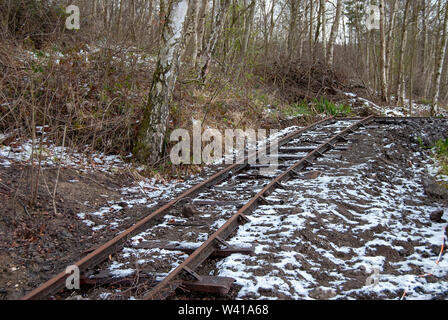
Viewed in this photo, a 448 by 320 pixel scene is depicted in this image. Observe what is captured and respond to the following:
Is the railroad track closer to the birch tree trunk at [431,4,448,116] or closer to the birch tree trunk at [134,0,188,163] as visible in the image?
the birch tree trunk at [134,0,188,163]

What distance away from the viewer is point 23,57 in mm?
8734

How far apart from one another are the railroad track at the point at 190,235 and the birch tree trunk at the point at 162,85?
66.8 inches

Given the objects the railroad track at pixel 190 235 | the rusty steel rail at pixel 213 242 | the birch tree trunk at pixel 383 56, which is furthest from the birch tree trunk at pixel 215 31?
the birch tree trunk at pixel 383 56

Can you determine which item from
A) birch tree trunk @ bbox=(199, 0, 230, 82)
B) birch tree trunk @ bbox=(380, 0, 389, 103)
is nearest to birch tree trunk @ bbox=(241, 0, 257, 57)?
birch tree trunk @ bbox=(199, 0, 230, 82)

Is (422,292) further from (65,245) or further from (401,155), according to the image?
(401,155)

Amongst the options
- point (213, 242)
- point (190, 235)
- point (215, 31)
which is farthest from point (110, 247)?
point (215, 31)

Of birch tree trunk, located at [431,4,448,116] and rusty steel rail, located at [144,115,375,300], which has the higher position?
birch tree trunk, located at [431,4,448,116]

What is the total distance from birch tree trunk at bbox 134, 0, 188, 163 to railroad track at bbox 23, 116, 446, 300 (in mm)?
1697

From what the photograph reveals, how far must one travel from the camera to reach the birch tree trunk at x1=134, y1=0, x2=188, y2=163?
7.85 m

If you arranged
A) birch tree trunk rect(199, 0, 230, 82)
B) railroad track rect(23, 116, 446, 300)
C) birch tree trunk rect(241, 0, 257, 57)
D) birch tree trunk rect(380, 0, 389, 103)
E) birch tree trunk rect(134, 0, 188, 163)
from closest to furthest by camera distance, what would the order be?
railroad track rect(23, 116, 446, 300)
birch tree trunk rect(134, 0, 188, 163)
birch tree trunk rect(199, 0, 230, 82)
birch tree trunk rect(241, 0, 257, 57)
birch tree trunk rect(380, 0, 389, 103)

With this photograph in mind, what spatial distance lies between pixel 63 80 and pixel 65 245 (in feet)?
16.9

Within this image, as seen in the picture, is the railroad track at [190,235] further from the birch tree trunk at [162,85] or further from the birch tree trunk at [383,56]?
the birch tree trunk at [383,56]

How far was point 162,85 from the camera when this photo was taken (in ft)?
26.3

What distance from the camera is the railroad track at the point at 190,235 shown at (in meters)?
3.58
